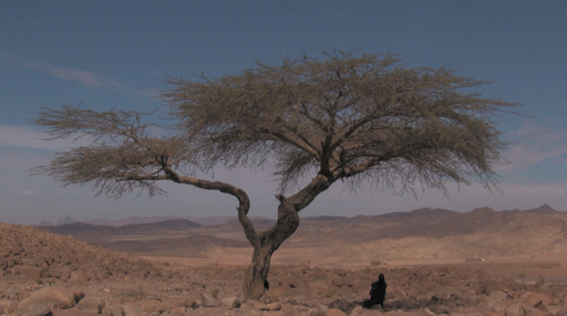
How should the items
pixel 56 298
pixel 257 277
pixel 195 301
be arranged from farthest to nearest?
pixel 257 277, pixel 195 301, pixel 56 298

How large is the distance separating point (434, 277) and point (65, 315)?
46.3 ft

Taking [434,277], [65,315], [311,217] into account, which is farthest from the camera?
[311,217]

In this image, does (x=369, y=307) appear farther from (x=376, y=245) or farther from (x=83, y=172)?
(x=376, y=245)

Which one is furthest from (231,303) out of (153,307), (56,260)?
(56,260)

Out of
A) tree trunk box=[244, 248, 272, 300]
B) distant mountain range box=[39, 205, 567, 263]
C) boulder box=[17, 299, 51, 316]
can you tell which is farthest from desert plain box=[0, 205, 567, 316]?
distant mountain range box=[39, 205, 567, 263]

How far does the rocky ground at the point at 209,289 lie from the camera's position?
9.52m

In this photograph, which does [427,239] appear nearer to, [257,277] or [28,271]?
[28,271]

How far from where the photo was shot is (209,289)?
16.5m

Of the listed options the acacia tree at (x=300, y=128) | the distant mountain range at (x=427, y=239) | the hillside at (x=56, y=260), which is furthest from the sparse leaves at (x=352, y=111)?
the distant mountain range at (x=427, y=239)

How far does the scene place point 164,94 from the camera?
1277cm

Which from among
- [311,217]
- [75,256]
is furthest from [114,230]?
[75,256]

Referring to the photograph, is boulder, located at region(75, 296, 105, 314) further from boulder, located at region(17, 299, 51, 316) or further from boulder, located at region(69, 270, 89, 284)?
boulder, located at region(69, 270, 89, 284)

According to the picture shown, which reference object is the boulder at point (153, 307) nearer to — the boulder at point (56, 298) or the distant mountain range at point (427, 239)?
the boulder at point (56, 298)

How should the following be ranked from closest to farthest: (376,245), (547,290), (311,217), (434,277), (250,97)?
(250,97)
(547,290)
(434,277)
(376,245)
(311,217)
